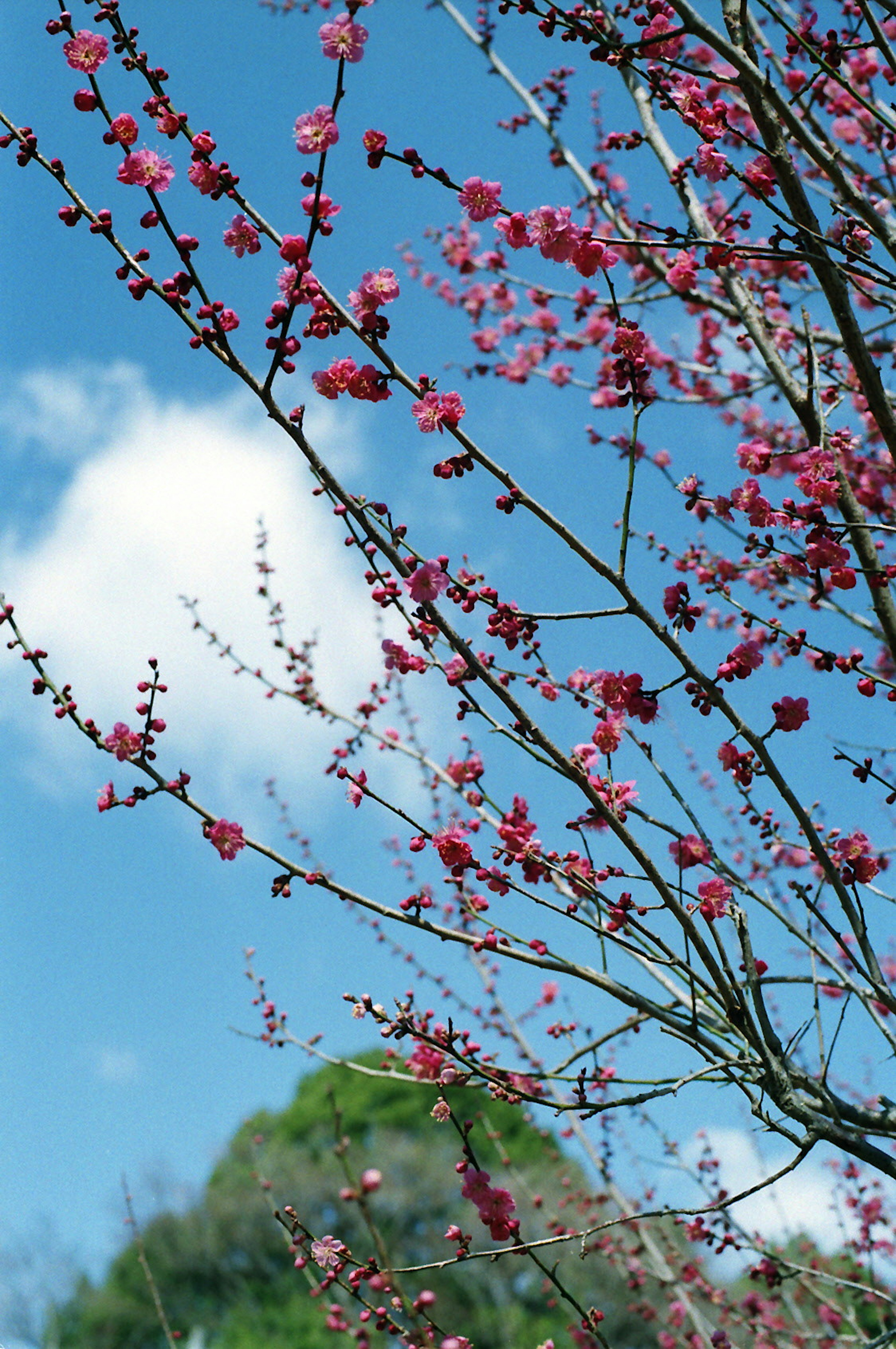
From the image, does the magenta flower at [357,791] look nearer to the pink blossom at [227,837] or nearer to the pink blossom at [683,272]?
the pink blossom at [227,837]

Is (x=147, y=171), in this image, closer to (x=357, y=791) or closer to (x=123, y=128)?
(x=123, y=128)

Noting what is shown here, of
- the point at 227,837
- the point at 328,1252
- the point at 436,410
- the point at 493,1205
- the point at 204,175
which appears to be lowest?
the point at 328,1252

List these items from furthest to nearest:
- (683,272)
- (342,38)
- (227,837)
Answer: (683,272) < (227,837) < (342,38)

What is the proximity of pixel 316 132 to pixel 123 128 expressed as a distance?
1.56 ft

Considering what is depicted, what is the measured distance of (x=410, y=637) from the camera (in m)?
2.61

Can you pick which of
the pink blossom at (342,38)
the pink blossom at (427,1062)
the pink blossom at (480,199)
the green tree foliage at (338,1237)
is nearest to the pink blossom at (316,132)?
the pink blossom at (342,38)

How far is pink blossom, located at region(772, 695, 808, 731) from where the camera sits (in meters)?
2.66

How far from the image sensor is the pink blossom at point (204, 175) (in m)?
2.19

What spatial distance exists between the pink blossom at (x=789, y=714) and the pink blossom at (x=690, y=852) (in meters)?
0.39

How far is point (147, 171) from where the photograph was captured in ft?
7.27

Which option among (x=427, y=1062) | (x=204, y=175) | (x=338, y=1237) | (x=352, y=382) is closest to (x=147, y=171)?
(x=204, y=175)

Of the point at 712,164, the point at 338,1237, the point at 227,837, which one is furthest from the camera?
the point at 338,1237

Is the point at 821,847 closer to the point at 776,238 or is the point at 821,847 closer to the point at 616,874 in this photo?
the point at 616,874

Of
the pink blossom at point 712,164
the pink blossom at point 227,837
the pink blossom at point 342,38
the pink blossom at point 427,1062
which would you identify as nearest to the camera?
the pink blossom at point 342,38
